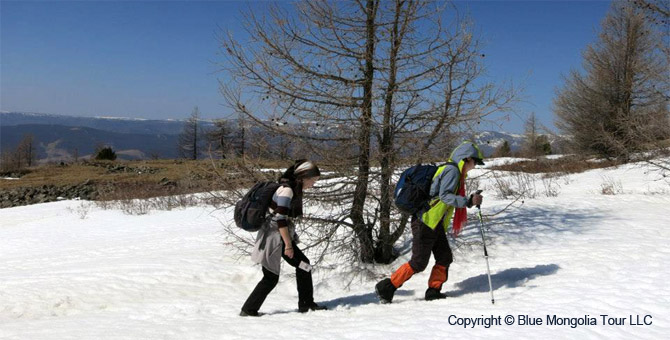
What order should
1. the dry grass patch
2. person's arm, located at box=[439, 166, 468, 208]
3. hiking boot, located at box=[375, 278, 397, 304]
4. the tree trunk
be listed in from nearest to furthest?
person's arm, located at box=[439, 166, 468, 208] → hiking boot, located at box=[375, 278, 397, 304] → the tree trunk → the dry grass patch

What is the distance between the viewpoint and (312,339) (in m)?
4.30

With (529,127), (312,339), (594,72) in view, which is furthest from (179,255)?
(529,127)

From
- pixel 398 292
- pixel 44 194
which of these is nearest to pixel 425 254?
pixel 398 292

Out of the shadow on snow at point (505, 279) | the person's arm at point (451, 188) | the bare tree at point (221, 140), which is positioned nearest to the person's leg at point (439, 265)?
the shadow on snow at point (505, 279)

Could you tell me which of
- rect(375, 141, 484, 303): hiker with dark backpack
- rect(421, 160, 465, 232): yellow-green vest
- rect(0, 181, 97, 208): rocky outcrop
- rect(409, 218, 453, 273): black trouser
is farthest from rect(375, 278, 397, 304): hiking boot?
rect(0, 181, 97, 208): rocky outcrop

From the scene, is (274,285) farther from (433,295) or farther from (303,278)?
(433,295)

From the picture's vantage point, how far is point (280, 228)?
507 cm

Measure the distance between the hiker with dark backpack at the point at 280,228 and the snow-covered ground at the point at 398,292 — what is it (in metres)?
0.28

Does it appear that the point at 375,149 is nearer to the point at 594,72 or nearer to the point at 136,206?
the point at 136,206

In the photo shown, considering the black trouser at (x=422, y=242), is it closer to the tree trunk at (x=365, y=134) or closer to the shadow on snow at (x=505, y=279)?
the shadow on snow at (x=505, y=279)

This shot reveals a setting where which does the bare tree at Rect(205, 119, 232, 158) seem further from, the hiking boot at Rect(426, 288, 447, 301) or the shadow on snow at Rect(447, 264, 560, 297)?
the shadow on snow at Rect(447, 264, 560, 297)

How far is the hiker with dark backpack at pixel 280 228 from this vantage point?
200 inches

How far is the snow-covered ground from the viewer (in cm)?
443

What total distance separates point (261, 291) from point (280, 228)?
836 mm
